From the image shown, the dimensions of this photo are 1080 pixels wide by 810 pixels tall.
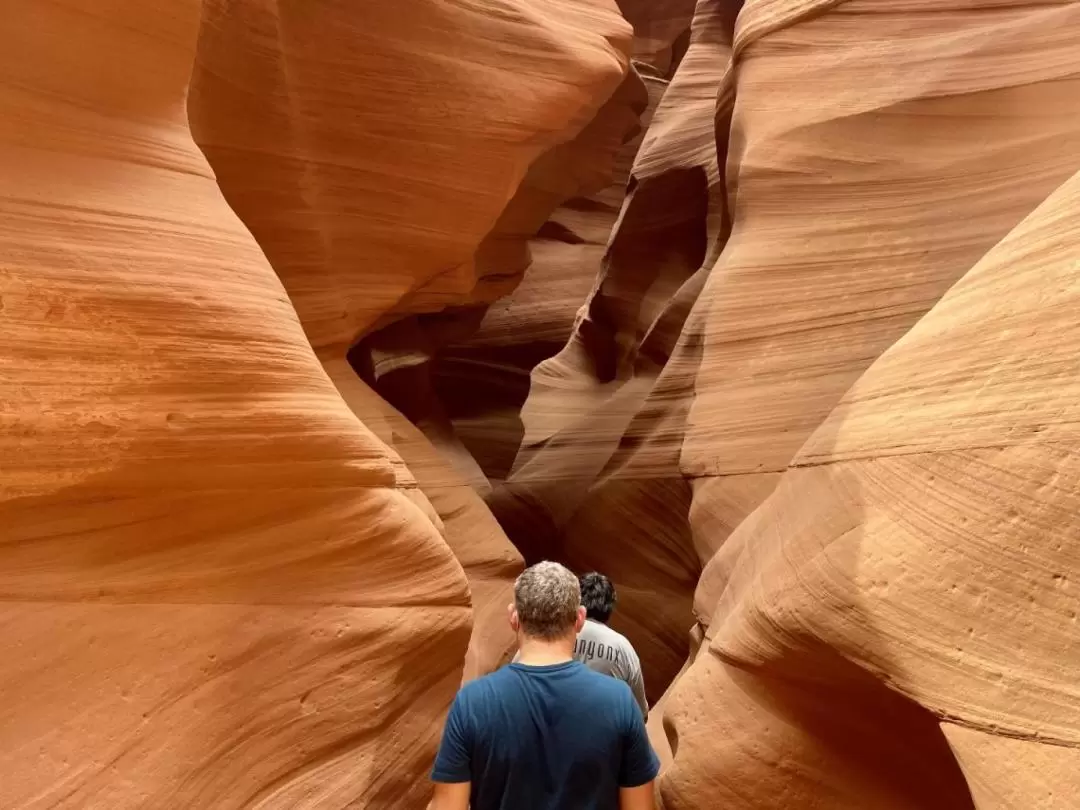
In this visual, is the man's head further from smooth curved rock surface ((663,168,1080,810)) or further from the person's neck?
smooth curved rock surface ((663,168,1080,810))

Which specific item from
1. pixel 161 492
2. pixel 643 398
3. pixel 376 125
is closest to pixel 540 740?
pixel 161 492

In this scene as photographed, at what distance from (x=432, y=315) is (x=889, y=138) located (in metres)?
4.37

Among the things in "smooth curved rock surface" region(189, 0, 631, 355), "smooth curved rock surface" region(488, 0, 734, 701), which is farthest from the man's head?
"smooth curved rock surface" region(488, 0, 734, 701)

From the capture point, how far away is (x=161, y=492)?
2248mm

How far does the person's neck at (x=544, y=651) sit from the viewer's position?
1964 millimetres

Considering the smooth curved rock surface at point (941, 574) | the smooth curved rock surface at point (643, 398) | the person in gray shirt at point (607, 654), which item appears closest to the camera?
the smooth curved rock surface at point (941, 574)

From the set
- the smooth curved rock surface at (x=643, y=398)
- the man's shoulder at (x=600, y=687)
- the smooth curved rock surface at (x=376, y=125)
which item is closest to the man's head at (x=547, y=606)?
the man's shoulder at (x=600, y=687)

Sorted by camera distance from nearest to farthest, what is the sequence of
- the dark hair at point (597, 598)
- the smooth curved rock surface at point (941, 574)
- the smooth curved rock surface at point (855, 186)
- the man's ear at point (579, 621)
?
the smooth curved rock surface at point (941, 574), the man's ear at point (579, 621), the dark hair at point (597, 598), the smooth curved rock surface at point (855, 186)

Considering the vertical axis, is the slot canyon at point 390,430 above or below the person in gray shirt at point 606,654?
above

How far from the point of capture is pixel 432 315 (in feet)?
24.4

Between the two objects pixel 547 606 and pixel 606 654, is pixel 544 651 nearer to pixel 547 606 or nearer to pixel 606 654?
pixel 547 606

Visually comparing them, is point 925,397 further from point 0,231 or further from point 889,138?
point 0,231

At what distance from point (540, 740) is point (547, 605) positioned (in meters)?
0.29

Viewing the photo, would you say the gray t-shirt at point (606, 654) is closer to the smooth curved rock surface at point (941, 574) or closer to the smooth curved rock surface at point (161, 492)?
the smooth curved rock surface at point (941, 574)
